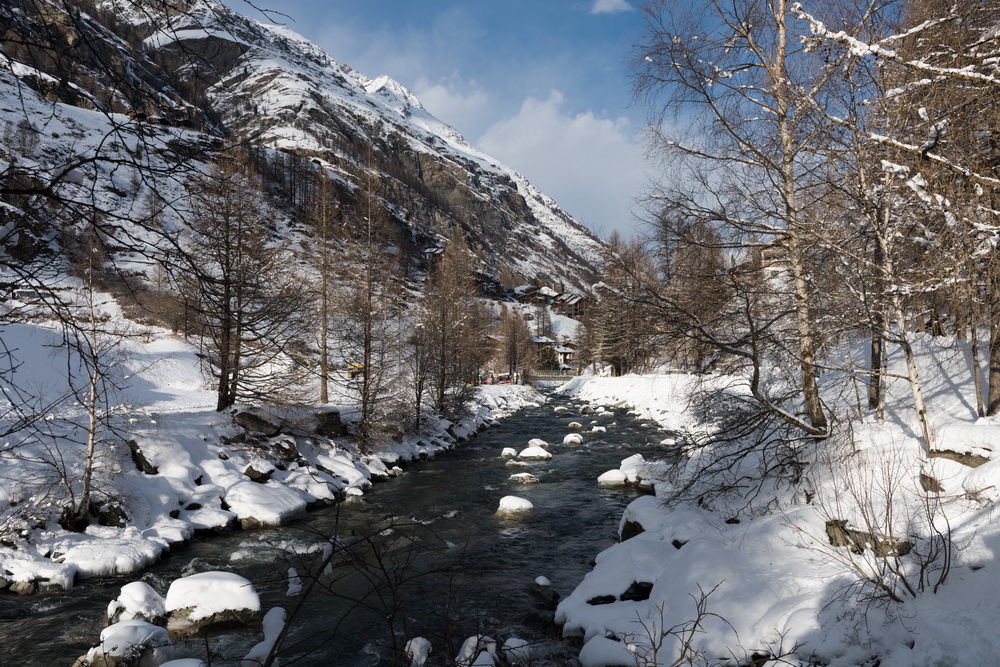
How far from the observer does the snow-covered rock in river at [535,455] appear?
731 inches

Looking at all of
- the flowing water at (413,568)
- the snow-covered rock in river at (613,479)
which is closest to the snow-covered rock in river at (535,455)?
the flowing water at (413,568)

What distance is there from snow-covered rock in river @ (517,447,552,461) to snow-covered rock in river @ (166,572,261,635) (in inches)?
466

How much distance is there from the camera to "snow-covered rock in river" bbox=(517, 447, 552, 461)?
18562mm

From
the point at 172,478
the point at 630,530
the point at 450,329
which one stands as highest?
the point at 450,329

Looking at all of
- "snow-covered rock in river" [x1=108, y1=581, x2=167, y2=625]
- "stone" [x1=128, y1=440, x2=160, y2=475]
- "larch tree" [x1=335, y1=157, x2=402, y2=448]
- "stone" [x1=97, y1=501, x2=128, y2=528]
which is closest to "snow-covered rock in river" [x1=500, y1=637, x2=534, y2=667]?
"snow-covered rock in river" [x1=108, y1=581, x2=167, y2=625]

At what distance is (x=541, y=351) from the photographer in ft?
266

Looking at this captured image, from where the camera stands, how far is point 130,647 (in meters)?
6.03

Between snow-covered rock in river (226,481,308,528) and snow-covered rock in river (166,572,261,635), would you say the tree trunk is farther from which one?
snow-covered rock in river (226,481,308,528)

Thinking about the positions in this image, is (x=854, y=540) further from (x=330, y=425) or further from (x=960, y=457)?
(x=330, y=425)

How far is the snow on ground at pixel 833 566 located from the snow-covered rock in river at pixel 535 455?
9.58m

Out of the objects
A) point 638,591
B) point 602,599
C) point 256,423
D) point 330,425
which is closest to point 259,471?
point 256,423

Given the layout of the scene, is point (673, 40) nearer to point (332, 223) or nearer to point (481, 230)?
point (332, 223)

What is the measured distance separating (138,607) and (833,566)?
8527 mm

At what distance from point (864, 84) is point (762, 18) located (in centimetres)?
195
